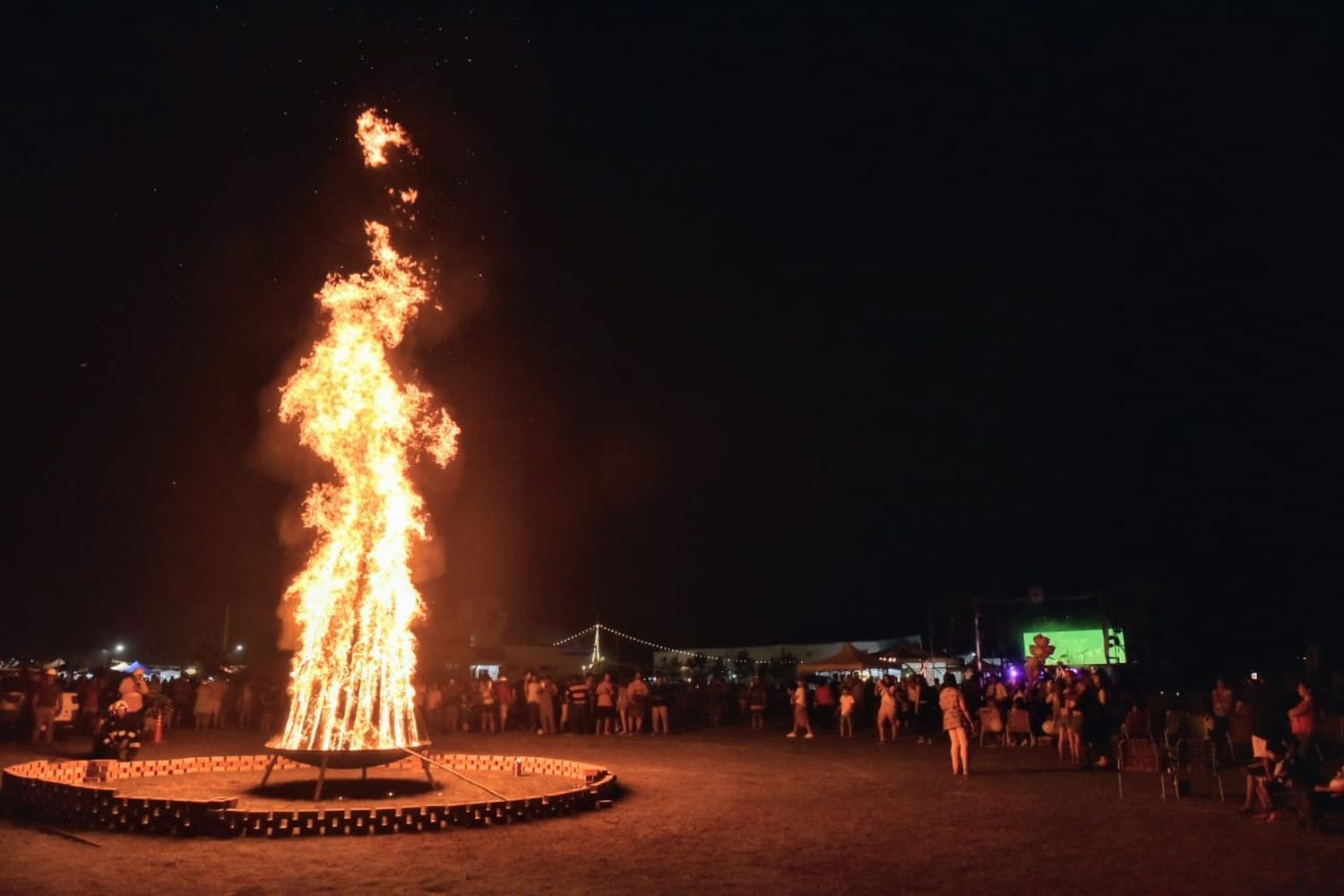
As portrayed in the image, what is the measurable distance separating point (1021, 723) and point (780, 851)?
12982mm

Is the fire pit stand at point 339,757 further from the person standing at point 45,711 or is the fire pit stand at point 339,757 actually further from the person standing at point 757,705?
the person standing at point 757,705

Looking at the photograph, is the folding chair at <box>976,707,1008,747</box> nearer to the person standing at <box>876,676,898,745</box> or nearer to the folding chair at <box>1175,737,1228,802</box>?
the person standing at <box>876,676,898,745</box>

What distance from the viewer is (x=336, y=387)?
14375 millimetres

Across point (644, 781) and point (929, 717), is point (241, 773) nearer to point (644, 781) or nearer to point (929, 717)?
point (644, 781)

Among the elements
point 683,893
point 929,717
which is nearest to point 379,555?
point 683,893

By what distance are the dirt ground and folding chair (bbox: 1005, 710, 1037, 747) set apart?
666 cm

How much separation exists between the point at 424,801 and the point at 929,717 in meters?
15.8

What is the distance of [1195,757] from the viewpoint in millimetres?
13336

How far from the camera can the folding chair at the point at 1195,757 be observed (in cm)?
1290

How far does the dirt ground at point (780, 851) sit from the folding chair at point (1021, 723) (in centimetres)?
666

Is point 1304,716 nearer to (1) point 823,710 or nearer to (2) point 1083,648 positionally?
(1) point 823,710

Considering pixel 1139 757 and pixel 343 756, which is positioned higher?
pixel 343 756

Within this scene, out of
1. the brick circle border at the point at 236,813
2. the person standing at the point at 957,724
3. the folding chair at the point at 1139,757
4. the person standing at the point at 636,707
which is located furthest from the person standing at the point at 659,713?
the brick circle border at the point at 236,813

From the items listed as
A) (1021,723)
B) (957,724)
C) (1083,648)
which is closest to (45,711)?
(957,724)
